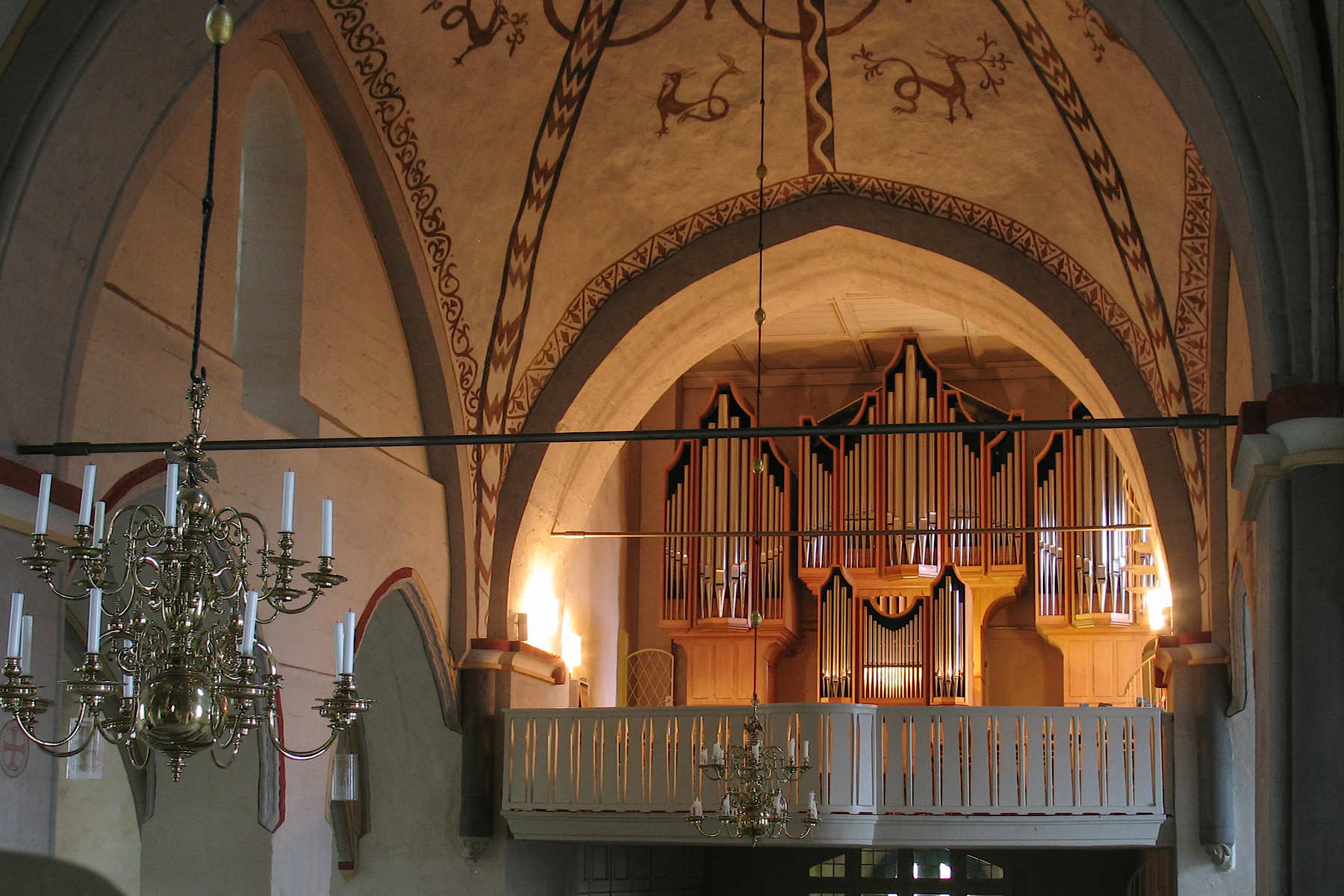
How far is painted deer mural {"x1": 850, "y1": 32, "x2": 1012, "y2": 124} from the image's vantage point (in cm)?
1101

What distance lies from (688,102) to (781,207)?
148cm

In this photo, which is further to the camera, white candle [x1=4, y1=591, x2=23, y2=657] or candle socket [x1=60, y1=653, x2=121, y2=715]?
white candle [x1=4, y1=591, x2=23, y2=657]

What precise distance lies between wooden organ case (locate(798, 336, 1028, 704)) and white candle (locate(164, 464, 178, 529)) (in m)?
11.1

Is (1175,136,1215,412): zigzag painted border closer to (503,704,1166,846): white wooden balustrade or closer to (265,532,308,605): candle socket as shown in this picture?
(503,704,1166,846): white wooden balustrade

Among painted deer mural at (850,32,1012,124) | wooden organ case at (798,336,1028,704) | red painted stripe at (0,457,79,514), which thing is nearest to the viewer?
red painted stripe at (0,457,79,514)

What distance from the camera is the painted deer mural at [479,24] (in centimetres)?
1040

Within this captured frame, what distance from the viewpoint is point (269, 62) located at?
32.1 feet

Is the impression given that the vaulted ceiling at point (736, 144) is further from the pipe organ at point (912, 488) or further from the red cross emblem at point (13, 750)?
the red cross emblem at point (13, 750)

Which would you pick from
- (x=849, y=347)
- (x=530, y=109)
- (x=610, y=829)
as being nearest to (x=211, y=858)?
(x=610, y=829)

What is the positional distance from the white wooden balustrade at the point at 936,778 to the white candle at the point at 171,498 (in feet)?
23.8

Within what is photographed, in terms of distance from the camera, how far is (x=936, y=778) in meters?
12.0

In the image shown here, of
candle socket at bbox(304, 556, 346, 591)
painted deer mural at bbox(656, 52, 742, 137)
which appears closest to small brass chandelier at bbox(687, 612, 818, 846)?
painted deer mural at bbox(656, 52, 742, 137)

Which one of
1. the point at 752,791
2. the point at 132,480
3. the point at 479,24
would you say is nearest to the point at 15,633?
the point at 132,480

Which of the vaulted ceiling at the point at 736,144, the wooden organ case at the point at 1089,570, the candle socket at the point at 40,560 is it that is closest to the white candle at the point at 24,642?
the candle socket at the point at 40,560
